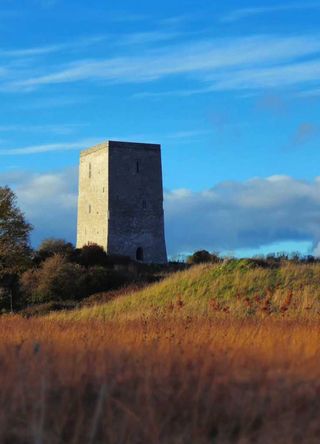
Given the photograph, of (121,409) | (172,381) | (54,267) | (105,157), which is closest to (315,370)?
(172,381)

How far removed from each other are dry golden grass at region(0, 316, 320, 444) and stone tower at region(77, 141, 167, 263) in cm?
4906

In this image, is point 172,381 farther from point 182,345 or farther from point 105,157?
point 105,157

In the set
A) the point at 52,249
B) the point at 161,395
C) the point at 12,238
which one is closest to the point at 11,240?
the point at 12,238

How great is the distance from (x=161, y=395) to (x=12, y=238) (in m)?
36.2

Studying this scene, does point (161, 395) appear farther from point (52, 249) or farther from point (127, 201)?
point (127, 201)

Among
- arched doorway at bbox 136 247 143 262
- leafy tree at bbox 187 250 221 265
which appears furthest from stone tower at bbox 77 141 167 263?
leafy tree at bbox 187 250 221 265

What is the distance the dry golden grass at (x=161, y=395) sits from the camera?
19.6 feet

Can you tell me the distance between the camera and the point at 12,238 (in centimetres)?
4175

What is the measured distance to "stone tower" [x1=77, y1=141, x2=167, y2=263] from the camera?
57750mm

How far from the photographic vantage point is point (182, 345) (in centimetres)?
870

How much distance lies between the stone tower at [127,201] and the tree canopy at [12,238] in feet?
49.3

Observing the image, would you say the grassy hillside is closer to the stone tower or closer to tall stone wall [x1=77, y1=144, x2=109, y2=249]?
the stone tower

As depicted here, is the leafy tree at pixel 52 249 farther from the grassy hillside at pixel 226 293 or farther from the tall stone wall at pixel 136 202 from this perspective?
the grassy hillside at pixel 226 293

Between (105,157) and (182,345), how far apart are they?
50.5m
